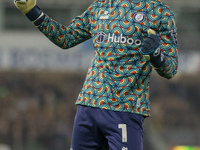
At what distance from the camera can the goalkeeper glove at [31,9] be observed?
12.3 ft

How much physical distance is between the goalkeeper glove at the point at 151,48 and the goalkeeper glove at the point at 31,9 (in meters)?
0.85

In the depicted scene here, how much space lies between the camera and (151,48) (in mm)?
3369

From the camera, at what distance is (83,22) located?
13.1ft

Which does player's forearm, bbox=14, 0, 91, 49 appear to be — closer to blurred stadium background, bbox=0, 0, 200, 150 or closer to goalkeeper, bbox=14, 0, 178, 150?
goalkeeper, bbox=14, 0, 178, 150

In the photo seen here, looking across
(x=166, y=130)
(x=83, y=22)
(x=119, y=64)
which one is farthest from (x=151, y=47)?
(x=166, y=130)

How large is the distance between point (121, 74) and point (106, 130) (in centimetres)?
40

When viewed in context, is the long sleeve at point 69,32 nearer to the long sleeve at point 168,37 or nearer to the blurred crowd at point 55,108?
the long sleeve at point 168,37

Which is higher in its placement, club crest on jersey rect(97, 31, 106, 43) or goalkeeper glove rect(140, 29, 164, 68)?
club crest on jersey rect(97, 31, 106, 43)

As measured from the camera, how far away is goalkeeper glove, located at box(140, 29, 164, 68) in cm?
337

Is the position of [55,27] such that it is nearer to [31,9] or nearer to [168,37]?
[31,9]

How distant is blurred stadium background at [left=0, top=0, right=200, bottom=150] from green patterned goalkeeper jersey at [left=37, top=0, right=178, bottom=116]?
39.1 feet

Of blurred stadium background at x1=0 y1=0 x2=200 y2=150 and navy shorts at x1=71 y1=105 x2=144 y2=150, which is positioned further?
blurred stadium background at x1=0 y1=0 x2=200 y2=150

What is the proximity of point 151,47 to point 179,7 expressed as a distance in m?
20.5

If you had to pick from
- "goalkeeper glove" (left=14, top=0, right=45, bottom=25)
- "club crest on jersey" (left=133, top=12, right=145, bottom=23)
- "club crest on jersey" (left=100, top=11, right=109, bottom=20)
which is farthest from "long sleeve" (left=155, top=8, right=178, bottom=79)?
"goalkeeper glove" (left=14, top=0, right=45, bottom=25)
